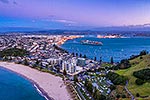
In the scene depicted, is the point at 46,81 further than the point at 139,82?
Yes

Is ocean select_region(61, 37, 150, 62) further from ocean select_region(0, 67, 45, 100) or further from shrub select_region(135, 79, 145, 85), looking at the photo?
shrub select_region(135, 79, 145, 85)

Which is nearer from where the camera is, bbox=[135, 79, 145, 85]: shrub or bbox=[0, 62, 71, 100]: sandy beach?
bbox=[0, 62, 71, 100]: sandy beach

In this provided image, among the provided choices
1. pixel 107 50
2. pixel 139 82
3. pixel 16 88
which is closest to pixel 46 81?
pixel 16 88

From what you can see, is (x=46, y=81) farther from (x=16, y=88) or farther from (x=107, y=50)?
(x=107, y=50)

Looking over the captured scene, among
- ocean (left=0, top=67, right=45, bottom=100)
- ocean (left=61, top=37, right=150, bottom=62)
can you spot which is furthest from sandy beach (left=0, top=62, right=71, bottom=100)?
ocean (left=61, top=37, right=150, bottom=62)

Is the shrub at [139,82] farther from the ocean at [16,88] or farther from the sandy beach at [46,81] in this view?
the ocean at [16,88]

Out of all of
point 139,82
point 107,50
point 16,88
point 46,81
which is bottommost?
point 107,50
